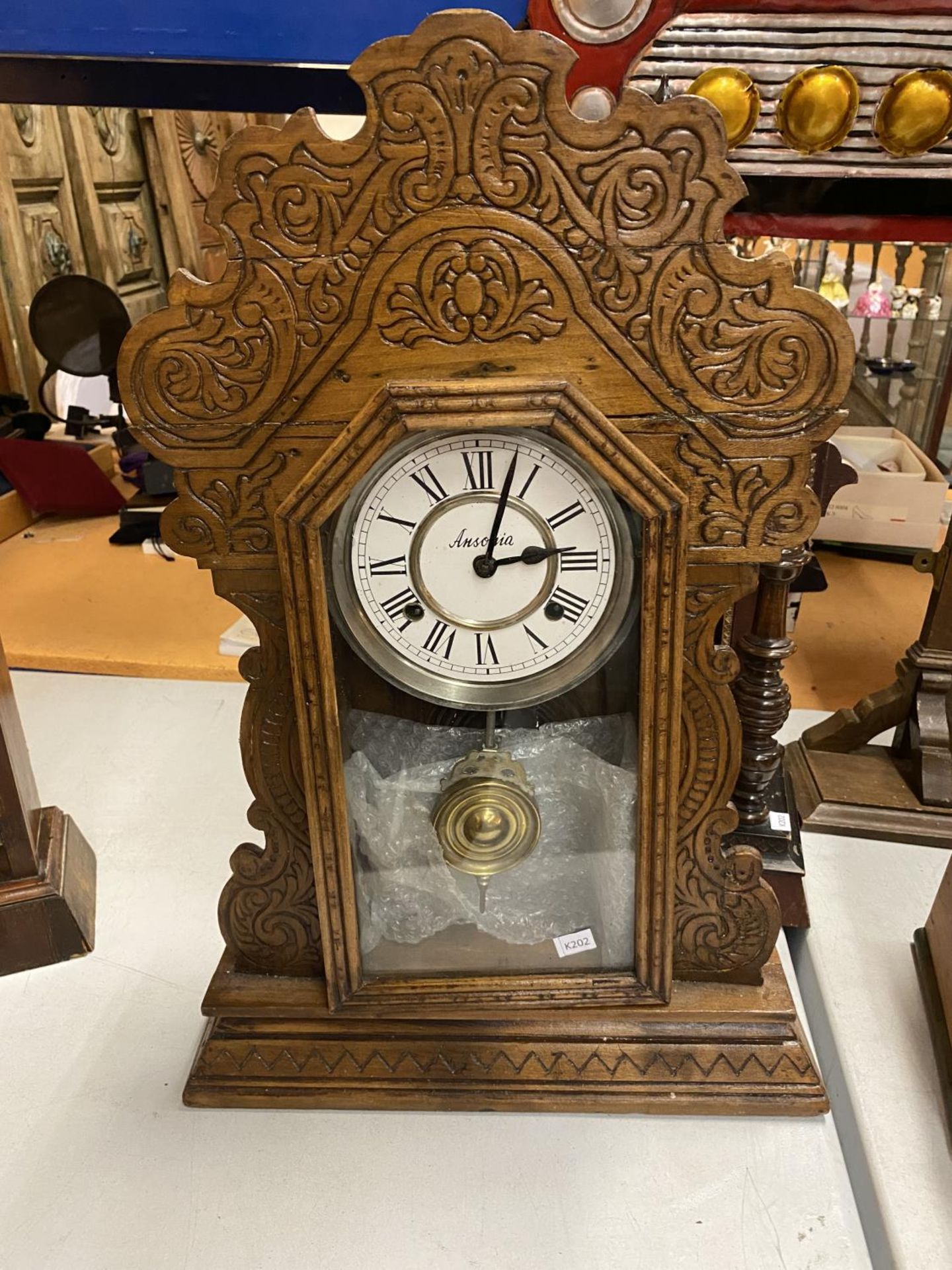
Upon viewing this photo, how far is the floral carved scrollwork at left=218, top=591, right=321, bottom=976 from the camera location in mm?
824

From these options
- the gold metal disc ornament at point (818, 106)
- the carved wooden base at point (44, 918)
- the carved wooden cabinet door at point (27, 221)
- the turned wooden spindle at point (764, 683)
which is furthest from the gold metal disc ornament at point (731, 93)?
the carved wooden cabinet door at point (27, 221)

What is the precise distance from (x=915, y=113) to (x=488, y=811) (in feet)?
2.46

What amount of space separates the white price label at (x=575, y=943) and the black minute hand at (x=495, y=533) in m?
0.37

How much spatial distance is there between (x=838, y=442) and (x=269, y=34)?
1549 millimetres

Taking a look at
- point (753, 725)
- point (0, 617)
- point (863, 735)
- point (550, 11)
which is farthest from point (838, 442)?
point (0, 617)

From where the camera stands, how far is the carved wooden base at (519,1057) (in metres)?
0.91

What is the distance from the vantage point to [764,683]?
3.58 ft

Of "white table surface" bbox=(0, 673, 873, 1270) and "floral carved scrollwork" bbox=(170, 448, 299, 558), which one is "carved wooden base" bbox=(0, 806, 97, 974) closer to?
"white table surface" bbox=(0, 673, 873, 1270)

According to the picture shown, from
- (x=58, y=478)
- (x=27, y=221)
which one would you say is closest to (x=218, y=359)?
(x=58, y=478)

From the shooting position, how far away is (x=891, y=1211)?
2.70 ft

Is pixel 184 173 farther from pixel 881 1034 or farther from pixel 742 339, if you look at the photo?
pixel 881 1034

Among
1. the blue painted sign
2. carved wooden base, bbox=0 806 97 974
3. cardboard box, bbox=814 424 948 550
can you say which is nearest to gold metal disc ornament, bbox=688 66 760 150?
the blue painted sign

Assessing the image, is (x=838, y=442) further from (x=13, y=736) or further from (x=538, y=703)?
(x=13, y=736)

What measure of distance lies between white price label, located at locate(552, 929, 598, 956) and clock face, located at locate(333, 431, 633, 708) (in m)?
0.26
